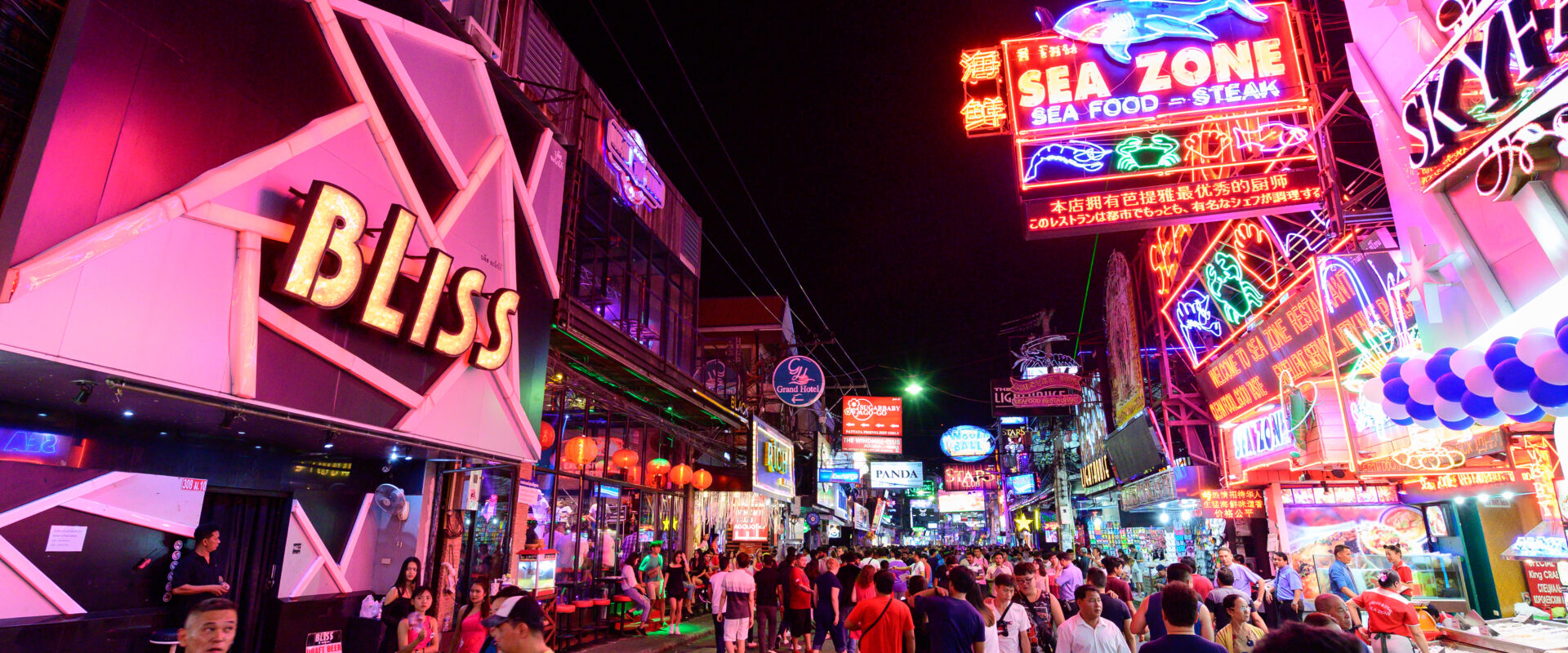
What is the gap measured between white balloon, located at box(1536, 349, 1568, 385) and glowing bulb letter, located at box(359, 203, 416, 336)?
34.1ft

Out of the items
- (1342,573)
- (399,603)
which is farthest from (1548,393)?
(399,603)

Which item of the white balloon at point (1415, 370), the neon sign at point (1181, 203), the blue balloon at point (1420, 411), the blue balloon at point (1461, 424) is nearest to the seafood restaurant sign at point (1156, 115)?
the neon sign at point (1181, 203)

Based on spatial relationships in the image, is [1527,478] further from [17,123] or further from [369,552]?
[17,123]

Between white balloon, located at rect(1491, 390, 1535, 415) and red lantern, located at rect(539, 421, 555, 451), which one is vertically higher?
red lantern, located at rect(539, 421, 555, 451)

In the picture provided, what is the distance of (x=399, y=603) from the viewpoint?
297 inches

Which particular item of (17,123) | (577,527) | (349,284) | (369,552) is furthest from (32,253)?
(577,527)

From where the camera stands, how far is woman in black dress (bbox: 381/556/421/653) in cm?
754

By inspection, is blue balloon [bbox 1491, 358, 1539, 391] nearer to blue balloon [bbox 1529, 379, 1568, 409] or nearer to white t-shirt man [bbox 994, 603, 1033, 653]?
blue balloon [bbox 1529, 379, 1568, 409]

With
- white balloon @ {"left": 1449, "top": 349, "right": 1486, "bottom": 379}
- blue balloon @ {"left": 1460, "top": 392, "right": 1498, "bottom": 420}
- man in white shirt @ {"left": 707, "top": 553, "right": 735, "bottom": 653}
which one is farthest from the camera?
man in white shirt @ {"left": 707, "top": 553, "right": 735, "bottom": 653}

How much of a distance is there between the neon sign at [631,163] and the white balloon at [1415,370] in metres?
14.0

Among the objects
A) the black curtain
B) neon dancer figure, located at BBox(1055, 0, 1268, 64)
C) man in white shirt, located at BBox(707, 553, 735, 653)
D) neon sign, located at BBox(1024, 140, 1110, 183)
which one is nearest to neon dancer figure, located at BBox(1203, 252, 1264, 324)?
neon dancer figure, located at BBox(1055, 0, 1268, 64)

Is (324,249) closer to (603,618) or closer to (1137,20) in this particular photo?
(603,618)

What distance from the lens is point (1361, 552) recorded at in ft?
54.6

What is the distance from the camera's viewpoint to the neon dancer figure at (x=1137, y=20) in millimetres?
12073
